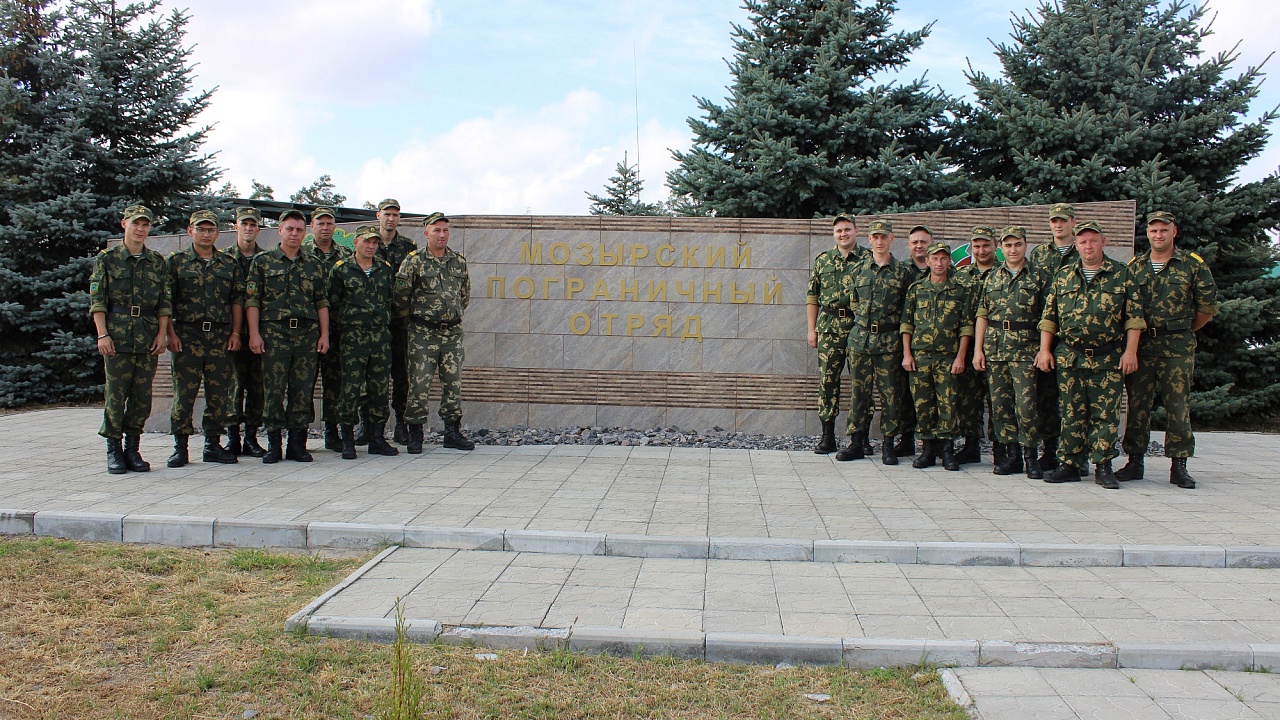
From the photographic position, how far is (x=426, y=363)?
7.76 m

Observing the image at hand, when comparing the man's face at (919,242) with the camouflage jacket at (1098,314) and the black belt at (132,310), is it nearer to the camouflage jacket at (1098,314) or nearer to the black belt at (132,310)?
the camouflage jacket at (1098,314)

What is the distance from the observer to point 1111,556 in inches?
187

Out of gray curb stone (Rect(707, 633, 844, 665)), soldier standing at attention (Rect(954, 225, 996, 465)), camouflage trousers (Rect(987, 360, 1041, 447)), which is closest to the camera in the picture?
gray curb stone (Rect(707, 633, 844, 665))

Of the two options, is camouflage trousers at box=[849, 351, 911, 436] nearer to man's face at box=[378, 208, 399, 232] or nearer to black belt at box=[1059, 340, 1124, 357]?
black belt at box=[1059, 340, 1124, 357]

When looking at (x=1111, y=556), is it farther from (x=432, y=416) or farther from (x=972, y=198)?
(x=972, y=198)

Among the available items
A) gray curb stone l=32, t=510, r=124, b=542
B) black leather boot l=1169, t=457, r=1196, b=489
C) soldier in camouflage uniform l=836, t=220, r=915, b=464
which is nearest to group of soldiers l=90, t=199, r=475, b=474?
gray curb stone l=32, t=510, r=124, b=542

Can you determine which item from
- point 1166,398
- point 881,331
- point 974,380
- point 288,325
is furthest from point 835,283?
point 288,325

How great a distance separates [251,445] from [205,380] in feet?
2.49

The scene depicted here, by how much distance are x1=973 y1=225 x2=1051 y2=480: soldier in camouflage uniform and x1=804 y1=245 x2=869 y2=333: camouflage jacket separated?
1.11 m

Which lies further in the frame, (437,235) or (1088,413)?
(437,235)

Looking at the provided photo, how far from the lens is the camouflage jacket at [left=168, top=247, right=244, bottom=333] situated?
23.0 ft

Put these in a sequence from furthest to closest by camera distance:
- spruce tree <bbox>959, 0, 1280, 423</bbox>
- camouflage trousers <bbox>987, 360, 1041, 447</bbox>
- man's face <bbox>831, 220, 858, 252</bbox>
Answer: spruce tree <bbox>959, 0, 1280, 423</bbox>, man's face <bbox>831, 220, 858, 252</bbox>, camouflage trousers <bbox>987, 360, 1041, 447</bbox>

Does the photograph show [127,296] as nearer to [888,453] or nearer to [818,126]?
[888,453]

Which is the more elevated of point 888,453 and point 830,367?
point 830,367
